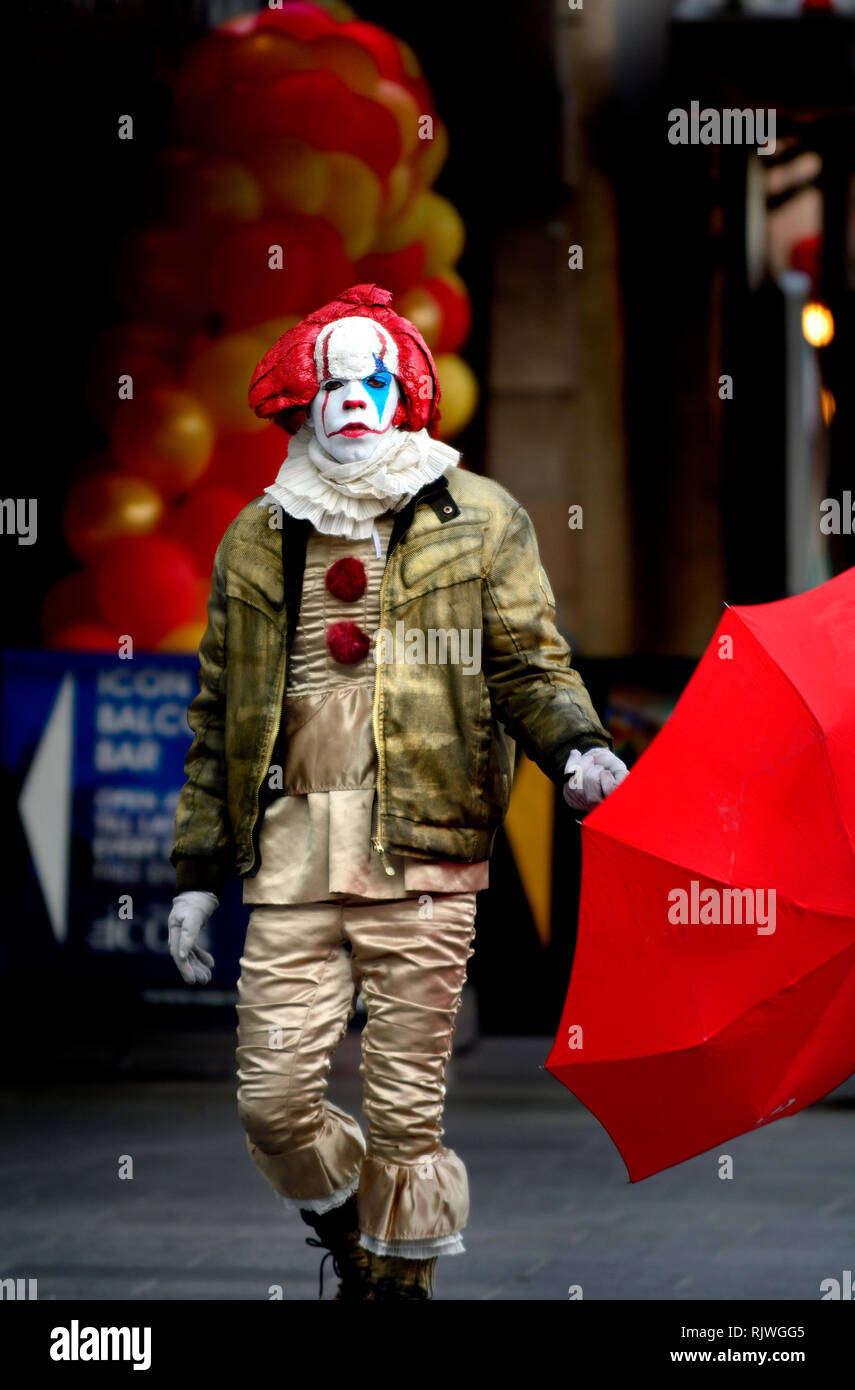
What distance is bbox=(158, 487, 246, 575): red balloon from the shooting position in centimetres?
733

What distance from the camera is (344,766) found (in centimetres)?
402

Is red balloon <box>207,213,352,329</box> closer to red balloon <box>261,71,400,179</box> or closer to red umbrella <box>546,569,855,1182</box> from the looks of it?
red balloon <box>261,71,400,179</box>

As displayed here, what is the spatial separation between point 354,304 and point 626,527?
177 inches

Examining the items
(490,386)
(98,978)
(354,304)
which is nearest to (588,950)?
(354,304)

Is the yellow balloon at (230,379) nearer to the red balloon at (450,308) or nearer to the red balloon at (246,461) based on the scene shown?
the red balloon at (246,461)

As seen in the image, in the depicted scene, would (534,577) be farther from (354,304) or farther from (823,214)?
(823,214)

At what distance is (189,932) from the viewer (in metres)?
4.09

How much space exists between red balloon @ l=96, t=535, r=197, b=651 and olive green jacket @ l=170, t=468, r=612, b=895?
10.5 feet

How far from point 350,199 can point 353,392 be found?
11.3 feet

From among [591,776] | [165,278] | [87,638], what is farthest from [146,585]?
[591,776]

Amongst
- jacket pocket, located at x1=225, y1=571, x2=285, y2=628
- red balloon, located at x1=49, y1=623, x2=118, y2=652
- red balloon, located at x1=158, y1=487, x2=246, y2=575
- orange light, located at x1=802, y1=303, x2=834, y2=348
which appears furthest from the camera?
orange light, located at x1=802, y1=303, x2=834, y2=348

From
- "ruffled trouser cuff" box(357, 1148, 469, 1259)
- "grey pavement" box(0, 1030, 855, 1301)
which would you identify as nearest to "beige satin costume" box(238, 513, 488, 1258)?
"ruffled trouser cuff" box(357, 1148, 469, 1259)

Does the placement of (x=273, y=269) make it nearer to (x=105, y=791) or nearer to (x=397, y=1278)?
(x=105, y=791)

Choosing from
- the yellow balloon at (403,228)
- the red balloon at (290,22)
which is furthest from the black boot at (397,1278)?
the red balloon at (290,22)
